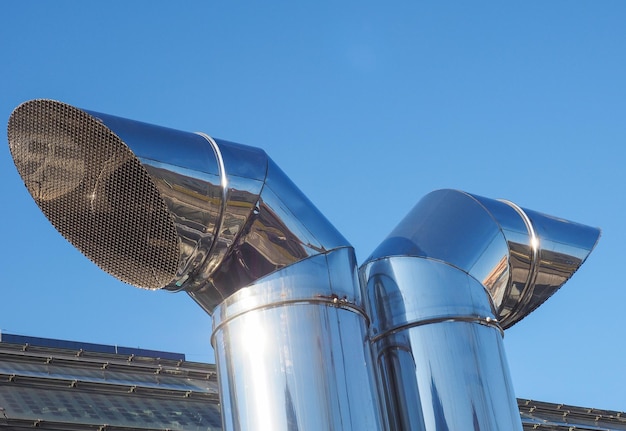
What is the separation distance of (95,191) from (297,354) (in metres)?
1.80

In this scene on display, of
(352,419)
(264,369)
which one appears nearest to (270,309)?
(264,369)

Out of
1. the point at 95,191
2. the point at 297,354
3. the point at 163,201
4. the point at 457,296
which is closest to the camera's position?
the point at 297,354

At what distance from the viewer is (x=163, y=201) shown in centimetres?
583

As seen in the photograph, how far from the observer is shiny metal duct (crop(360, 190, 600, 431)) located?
20.6ft

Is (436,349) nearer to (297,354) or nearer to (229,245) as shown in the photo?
(297,354)

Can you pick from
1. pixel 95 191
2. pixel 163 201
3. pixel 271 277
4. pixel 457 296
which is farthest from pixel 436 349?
pixel 95 191

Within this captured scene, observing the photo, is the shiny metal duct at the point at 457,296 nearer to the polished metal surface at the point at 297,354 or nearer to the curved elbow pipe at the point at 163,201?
the polished metal surface at the point at 297,354

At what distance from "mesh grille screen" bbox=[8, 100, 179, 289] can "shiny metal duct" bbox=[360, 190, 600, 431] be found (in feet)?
5.30

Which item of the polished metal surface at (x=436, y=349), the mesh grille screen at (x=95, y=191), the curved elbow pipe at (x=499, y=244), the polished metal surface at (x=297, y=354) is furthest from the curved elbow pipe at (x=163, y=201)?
the curved elbow pipe at (x=499, y=244)

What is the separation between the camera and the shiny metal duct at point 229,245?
5.68 m

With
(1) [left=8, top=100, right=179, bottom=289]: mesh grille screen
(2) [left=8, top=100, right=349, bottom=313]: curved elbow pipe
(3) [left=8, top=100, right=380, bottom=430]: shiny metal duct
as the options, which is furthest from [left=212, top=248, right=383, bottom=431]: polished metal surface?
(1) [left=8, top=100, right=179, bottom=289]: mesh grille screen

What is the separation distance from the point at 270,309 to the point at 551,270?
271 centimetres

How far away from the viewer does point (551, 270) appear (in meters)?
7.50

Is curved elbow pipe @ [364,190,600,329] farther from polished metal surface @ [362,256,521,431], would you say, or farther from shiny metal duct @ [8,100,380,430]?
shiny metal duct @ [8,100,380,430]
